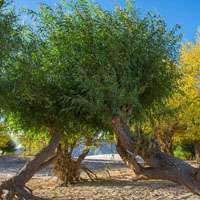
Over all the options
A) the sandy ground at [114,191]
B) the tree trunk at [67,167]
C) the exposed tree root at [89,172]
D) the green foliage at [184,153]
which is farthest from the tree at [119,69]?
the green foliage at [184,153]

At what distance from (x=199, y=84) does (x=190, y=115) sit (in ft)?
7.06

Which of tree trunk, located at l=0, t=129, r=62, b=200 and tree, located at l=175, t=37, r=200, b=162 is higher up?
tree, located at l=175, t=37, r=200, b=162

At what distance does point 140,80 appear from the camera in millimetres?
13211

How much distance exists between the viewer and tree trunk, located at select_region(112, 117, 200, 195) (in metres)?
11.0

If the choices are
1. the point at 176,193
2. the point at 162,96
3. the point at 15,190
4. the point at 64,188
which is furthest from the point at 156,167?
the point at 64,188

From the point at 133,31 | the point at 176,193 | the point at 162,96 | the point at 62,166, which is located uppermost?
the point at 133,31

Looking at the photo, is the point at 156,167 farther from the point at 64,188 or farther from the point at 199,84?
the point at 199,84

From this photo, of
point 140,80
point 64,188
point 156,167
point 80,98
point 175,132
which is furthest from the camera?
point 175,132

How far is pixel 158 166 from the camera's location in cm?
1120

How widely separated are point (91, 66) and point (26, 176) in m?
5.48

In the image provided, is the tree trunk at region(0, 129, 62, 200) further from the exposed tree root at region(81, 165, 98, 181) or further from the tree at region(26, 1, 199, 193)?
the exposed tree root at region(81, 165, 98, 181)

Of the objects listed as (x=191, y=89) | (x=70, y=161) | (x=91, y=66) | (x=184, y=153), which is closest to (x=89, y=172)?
(x=70, y=161)

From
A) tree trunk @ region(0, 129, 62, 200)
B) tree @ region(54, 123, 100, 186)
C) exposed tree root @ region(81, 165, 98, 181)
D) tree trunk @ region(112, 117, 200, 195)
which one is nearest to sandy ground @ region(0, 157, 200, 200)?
exposed tree root @ region(81, 165, 98, 181)

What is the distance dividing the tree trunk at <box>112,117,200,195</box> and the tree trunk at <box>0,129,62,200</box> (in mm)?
5129
